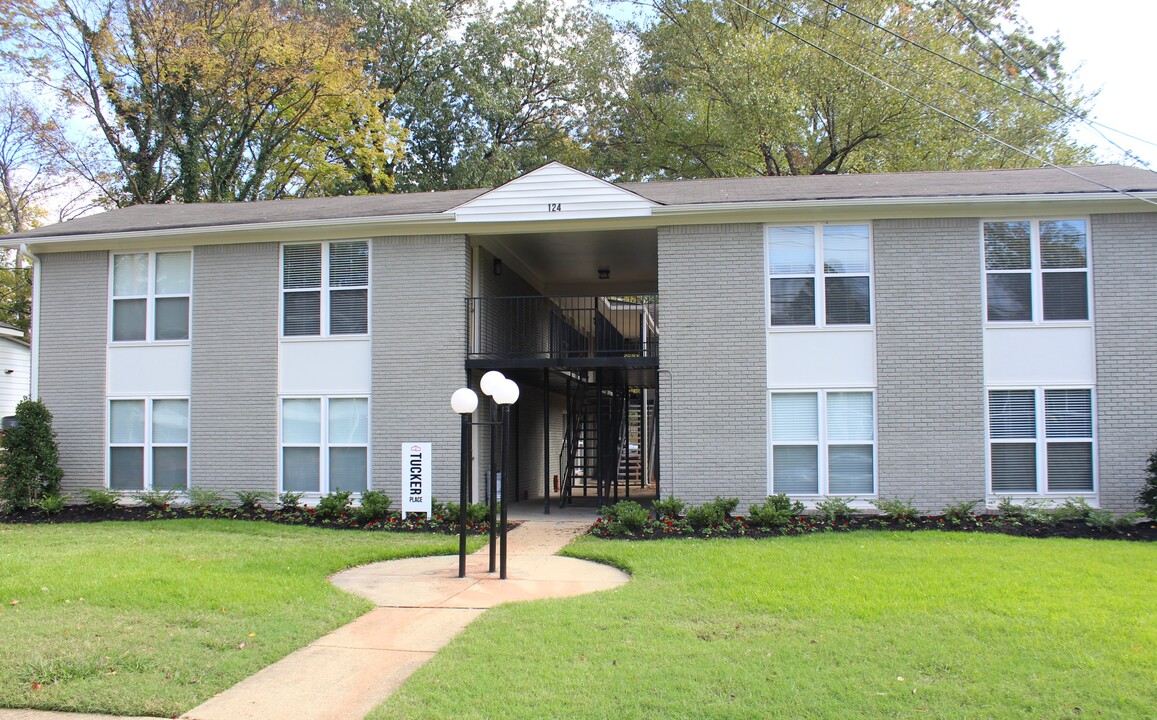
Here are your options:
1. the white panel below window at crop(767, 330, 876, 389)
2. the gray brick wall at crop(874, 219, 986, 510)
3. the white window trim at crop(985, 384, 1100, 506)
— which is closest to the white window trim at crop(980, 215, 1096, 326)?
the gray brick wall at crop(874, 219, 986, 510)

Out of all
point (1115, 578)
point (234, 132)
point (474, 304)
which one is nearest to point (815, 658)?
point (1115, 578)

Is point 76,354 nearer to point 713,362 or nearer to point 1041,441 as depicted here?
point 713,362

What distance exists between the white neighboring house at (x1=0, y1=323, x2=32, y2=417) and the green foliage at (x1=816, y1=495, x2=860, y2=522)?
65.5ft

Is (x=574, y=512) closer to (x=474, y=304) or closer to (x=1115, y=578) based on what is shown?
(x=474, y=304)

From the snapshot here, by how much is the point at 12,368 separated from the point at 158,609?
19010 mm

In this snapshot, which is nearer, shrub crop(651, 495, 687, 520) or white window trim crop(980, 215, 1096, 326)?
shrub crop(651, 495, 687, 520)

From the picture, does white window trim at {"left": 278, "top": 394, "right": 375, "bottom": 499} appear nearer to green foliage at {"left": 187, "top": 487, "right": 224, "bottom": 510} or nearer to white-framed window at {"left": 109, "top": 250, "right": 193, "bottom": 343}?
green foliage at {"left": 187, "top": 487, "right": 224, "bottom": 510}

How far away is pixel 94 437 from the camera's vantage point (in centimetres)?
1453

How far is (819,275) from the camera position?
13.0m

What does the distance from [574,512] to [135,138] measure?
885 inches

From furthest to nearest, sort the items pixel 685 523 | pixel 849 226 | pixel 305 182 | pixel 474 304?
pixel 305 182
pixel 474 304
pixel 849 226
pixel 685 523

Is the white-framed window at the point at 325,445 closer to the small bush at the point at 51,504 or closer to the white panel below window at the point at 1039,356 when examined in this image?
the small bush at the point at 51,504

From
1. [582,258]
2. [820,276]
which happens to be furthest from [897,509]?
[582,258]

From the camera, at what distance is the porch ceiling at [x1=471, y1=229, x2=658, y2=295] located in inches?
592
